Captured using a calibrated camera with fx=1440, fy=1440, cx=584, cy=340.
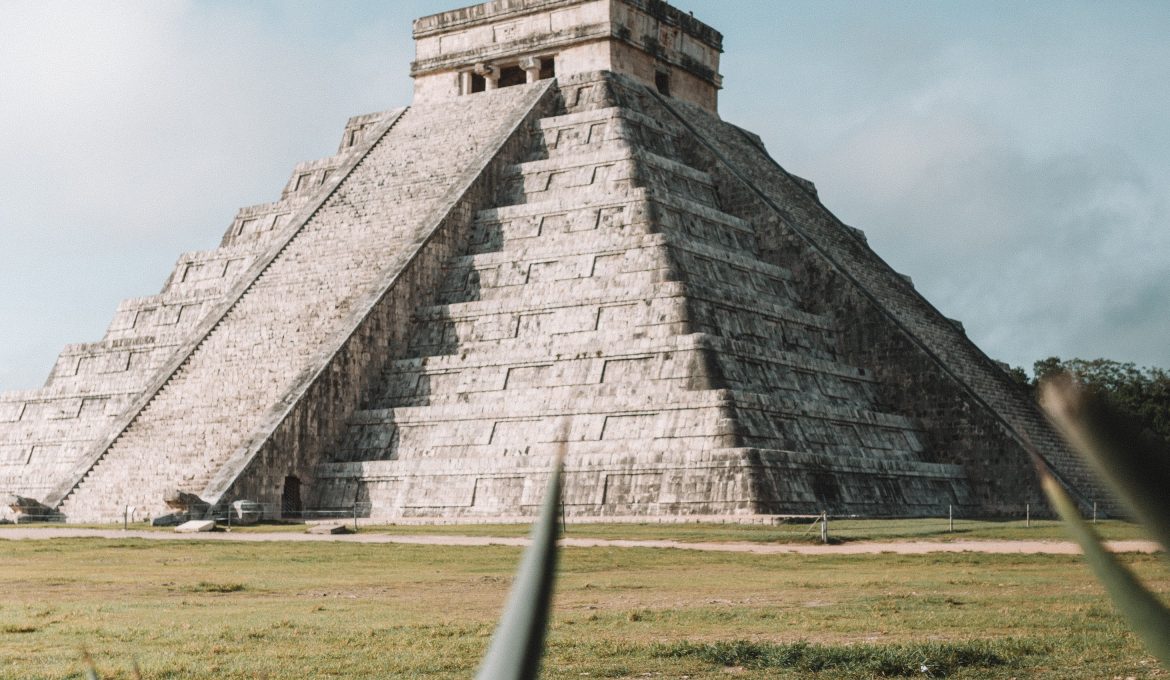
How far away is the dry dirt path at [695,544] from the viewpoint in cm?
1686

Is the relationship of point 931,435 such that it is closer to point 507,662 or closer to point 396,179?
point 396,179

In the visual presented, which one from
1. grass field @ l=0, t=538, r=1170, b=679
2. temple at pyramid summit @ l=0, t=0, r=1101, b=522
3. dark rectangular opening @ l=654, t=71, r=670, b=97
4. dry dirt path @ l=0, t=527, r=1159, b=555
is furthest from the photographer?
dark rectangular opening @ l=654, t=71, r=670, b=97

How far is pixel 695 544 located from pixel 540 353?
7.51 meters

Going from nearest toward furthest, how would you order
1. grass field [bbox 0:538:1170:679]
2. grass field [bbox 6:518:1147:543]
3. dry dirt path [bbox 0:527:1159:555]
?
grass field [bbox 0:538:1170:679]
dry dirt path [bbox 0:527:1159:555]
grass field [bbox 6:518:1147:543]

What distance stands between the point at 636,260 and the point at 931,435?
6699 mm

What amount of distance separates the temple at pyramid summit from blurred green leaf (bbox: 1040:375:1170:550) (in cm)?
2053

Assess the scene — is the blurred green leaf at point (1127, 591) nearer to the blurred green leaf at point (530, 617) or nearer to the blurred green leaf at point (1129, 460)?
the blurred green leaf at point (1129, 460)

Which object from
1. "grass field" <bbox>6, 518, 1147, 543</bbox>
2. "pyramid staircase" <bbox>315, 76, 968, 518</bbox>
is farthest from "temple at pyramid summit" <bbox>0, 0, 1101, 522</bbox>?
"grass field" <bbox>6, 518, 1147, 543</bbox>

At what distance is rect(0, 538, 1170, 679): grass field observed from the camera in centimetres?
796

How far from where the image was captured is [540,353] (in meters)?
25.0

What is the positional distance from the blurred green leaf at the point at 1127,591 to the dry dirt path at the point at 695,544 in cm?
1546

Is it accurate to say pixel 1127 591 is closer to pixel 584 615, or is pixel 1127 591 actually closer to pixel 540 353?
pixel 584 615

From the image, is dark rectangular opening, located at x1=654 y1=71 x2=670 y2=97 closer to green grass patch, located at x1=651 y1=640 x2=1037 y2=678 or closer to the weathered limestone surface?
the weathered limestone surface

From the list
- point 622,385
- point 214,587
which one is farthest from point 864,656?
point 622,385
